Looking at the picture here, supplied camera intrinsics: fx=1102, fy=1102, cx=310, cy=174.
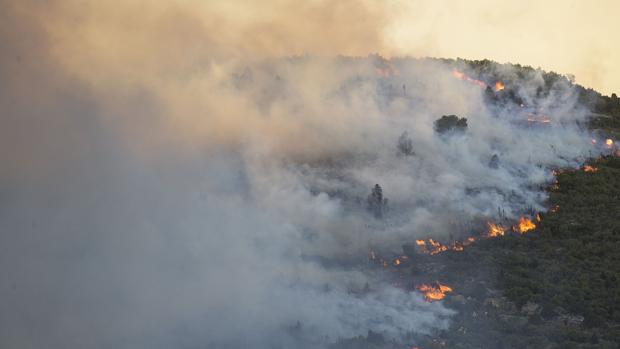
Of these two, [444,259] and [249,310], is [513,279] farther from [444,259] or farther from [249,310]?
[249,310]

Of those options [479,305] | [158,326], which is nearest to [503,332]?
[479,305]

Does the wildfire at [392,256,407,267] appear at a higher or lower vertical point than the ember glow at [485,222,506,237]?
lower

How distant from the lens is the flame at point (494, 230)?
637 ft

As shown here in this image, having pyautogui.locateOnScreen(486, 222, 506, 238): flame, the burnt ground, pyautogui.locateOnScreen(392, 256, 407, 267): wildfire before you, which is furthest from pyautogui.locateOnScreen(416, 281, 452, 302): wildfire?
pyautogui.locateOnScreen(486, 222, 506, 238): flame

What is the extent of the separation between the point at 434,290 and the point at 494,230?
95.4 feet

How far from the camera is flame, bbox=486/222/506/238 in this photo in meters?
194

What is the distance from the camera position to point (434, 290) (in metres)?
171

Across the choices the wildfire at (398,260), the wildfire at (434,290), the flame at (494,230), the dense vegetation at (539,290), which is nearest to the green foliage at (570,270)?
the dense vegetation at (539,290)

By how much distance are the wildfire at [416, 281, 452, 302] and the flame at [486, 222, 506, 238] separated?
80.6ft

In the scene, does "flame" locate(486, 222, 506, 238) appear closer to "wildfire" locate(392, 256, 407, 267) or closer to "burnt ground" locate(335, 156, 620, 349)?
"burnt ground" locate(335, 156, 620, 349)

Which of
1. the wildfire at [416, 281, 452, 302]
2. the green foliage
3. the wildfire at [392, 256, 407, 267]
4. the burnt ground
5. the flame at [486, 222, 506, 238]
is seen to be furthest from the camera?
the flame at [486, 222, 506, 238]

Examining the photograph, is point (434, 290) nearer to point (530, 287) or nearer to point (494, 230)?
point (530, 287)

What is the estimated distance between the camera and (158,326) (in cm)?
17088

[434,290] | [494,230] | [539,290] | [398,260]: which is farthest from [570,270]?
[398,260]
